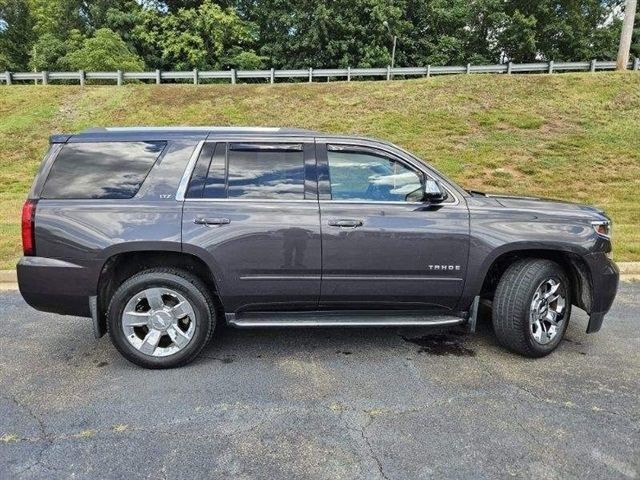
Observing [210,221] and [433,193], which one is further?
[433,193]

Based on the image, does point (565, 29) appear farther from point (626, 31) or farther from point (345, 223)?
point (345, 223)

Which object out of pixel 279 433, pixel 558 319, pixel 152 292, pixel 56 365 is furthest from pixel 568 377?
pixel 56 365

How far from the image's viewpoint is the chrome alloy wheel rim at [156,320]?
12.2ft

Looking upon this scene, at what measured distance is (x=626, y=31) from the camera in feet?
66.8

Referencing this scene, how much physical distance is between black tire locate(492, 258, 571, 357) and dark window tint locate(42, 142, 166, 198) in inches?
114

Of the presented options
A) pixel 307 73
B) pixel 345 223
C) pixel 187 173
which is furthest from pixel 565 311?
pixel 307 73

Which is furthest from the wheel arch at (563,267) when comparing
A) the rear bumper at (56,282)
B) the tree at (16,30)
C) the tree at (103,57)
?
the tree at (16,30)

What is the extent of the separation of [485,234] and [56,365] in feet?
11.3

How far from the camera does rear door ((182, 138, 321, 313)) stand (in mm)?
3686

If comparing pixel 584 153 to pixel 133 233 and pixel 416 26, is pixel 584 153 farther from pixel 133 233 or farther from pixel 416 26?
pixel 416 26

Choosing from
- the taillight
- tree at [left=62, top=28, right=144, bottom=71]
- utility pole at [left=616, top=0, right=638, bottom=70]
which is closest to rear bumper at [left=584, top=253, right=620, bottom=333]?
the taillight

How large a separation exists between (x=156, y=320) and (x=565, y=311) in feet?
10.6

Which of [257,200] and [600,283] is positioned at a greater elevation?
[257,200]

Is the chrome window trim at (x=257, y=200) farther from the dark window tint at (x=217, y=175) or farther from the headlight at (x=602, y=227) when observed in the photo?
the headlight at (x=602, y=227)
